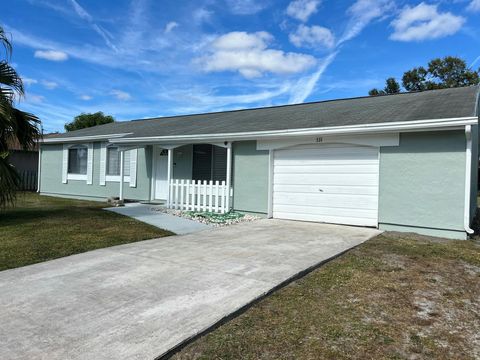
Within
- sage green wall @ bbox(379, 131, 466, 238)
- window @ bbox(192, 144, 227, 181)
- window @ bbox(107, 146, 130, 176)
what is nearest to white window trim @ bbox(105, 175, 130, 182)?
window @ bbox(107, 146, 130, 176)

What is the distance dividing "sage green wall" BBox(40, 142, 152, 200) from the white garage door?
594 cm

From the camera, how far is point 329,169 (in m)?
9.38

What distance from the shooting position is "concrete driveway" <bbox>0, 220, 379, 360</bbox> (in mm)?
3094

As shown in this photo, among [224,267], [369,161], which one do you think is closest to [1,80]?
[224,267]

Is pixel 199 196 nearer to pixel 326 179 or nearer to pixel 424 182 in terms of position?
pixel 326 179

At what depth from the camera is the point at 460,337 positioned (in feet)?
11.0

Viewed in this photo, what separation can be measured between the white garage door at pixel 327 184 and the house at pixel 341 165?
0.08 ft

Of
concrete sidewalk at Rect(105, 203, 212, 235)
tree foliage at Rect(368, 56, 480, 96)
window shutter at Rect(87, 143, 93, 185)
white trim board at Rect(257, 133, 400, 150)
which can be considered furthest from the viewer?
tree foliage at Rect(368, 56, 480, 96)

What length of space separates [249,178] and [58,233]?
5.17m

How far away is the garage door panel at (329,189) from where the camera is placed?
28.7ft

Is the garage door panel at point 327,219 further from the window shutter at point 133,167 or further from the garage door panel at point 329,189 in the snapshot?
the window shutter at point 133,167

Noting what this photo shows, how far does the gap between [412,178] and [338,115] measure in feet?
9.95

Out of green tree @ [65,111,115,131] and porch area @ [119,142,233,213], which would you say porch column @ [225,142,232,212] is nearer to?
porch area @ [119,142,233,213]

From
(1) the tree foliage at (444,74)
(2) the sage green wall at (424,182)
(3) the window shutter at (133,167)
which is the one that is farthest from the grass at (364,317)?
(1) the tree foliage at (444,74)
